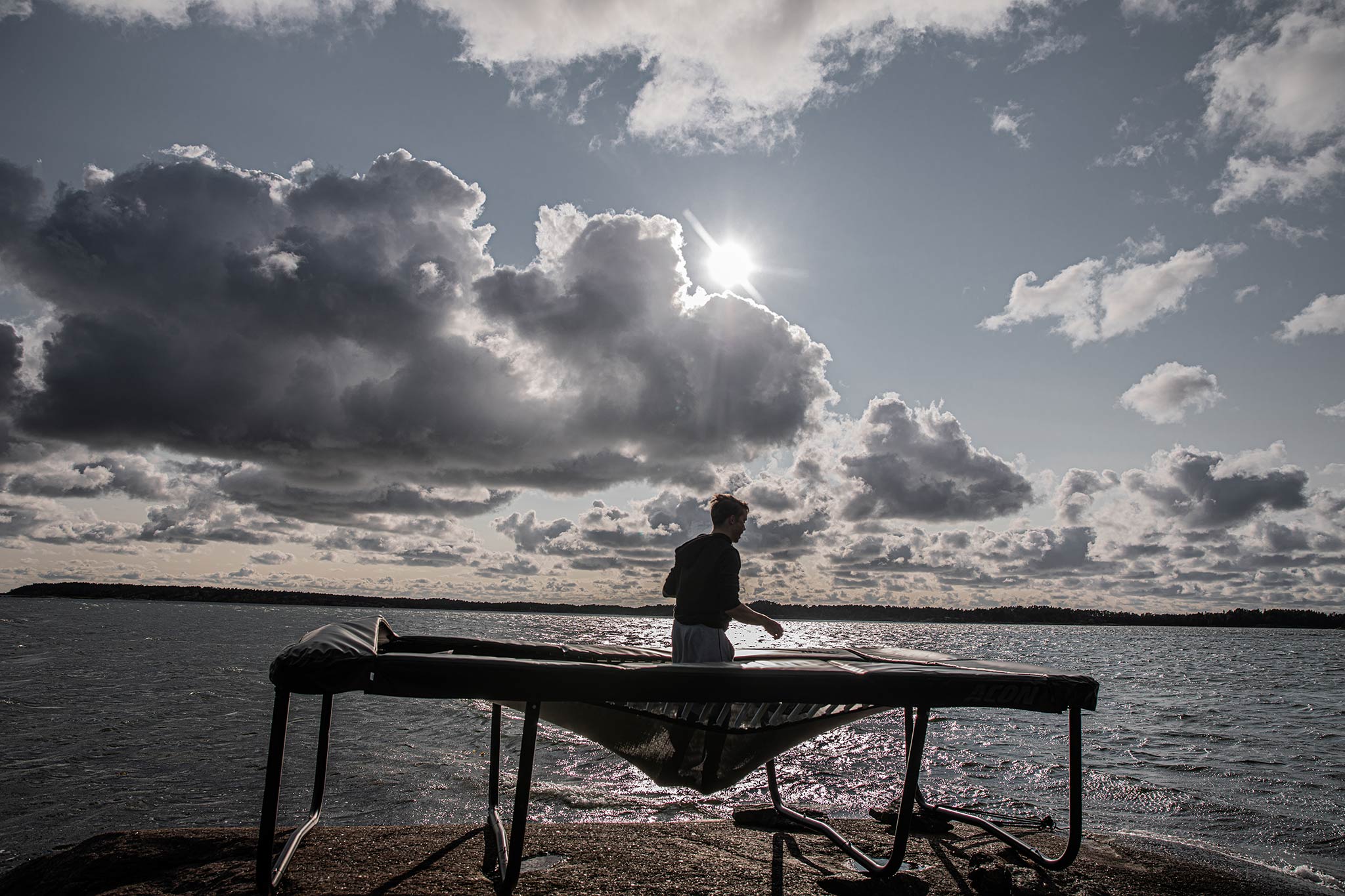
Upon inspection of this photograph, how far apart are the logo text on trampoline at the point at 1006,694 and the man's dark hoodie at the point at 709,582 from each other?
1.65 m

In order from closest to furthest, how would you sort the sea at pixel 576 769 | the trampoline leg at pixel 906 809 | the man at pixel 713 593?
the trampoline leg at pixel 906 809
the man at pixel 713 593
the sea at pixel 576 769

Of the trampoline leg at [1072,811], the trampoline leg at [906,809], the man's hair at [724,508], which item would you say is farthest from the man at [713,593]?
the trampoline leg at [1072,811]

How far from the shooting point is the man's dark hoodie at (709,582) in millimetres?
5215

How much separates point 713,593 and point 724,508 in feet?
2.03

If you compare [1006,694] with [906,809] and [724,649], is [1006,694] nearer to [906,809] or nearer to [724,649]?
[906,809]

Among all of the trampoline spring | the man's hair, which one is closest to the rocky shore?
the trampoline spring

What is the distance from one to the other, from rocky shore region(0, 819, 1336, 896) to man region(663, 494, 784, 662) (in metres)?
1.35

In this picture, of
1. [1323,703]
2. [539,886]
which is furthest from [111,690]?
[1323,703]

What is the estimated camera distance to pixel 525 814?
3.61 m

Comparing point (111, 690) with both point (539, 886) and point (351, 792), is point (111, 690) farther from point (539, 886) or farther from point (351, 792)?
point (539, 886)

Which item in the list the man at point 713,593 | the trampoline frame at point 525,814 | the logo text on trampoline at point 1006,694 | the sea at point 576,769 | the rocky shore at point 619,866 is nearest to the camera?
the trampoline frame at point 525,814

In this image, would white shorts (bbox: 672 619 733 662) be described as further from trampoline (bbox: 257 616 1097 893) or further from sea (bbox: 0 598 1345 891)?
sea (bbox: 0 598 1345 891)

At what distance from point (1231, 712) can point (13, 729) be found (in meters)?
30.1

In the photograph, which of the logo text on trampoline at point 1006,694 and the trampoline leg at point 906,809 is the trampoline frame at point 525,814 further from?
the logo text on trampoline at point 1006,694
